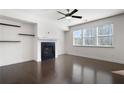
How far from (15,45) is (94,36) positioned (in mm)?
5108

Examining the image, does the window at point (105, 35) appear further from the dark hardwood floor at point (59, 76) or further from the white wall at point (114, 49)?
the dark hardwood floor at point (59, 76)

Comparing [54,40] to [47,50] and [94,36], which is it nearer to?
[47,50]

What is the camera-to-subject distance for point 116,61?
5.21 m

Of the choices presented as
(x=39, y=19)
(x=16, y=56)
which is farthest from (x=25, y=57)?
(x=39, y=19)

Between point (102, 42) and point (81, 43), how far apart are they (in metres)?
1.86

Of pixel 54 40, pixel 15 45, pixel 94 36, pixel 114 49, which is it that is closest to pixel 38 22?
pixel 54 40

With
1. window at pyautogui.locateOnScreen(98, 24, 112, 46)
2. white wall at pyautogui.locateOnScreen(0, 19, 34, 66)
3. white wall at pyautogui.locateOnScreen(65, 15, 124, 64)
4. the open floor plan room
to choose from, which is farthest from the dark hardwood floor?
window at pyautogui.locateOnScreen(98, 24, 112, 46)

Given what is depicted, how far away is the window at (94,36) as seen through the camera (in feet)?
18.8

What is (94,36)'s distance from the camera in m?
6.58

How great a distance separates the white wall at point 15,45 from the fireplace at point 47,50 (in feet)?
2.32

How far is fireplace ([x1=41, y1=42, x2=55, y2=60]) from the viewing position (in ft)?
20.3

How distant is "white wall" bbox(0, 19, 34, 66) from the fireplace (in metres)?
0.71
